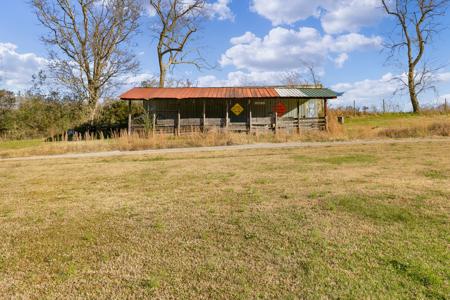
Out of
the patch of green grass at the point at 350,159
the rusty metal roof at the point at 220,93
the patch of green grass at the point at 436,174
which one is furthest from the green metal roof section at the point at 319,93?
the patch of green grass at the point at 436,174

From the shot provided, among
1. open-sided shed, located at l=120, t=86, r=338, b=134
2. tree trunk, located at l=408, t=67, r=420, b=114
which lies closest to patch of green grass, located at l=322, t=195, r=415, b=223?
open-sided shed, located at l=120, t=86, r=338, b=134

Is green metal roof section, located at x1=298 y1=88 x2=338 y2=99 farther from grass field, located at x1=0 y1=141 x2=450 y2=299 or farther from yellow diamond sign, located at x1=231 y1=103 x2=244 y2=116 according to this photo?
grass field, located at x1=0 y1=141 x2=450 y2=299

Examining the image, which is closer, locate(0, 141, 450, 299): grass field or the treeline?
locate(0, 141, 450, 299): grass field

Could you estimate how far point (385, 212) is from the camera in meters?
3.99

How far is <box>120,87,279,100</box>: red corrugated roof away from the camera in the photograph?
1934 centimetres

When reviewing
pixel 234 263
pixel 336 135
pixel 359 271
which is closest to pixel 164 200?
pixel 234 263

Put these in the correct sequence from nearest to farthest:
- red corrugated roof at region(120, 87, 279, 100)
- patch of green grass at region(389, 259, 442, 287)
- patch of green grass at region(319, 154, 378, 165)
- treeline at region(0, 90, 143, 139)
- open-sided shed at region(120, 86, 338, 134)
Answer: patch of green grass at region(389, 259, 442, 287) < patch of green grass at region(319, 154, 378, 165) < red corrugated roof at region(120, 87, 279, 100) < open-sided shed at region(120, 86, 338, 134) < treeline at region(0, 90, 143, 139)

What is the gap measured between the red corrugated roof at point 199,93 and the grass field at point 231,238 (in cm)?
1352

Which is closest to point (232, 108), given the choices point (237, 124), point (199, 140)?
point (237, 124)

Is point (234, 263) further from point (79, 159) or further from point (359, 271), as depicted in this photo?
point (79, 159)

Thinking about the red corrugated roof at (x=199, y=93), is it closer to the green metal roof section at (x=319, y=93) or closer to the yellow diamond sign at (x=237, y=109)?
the yellow diamond sign at (x=237, y=109)

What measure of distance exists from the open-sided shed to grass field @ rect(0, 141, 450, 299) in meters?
12.7

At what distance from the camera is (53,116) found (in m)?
25.8

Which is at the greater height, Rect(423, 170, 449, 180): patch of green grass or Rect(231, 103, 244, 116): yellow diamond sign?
Rect(231, 103, 244, 116): yellow diamond sign
